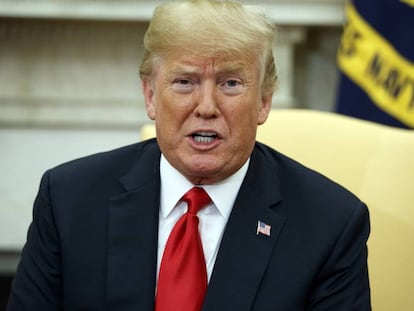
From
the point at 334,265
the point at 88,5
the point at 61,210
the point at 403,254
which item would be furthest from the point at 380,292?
the point at 88,5

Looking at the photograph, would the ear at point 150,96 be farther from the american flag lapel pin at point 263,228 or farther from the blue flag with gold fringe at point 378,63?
the blue flag with gold fringe at point 378,63

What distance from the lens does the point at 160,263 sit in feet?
6.43

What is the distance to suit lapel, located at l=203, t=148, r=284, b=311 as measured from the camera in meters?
1.90

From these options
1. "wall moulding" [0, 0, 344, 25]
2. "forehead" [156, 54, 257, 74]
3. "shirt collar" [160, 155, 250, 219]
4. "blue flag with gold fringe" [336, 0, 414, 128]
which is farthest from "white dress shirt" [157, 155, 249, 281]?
"wall moulding" [0, 0, 344, 25]

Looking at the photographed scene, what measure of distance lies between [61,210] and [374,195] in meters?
0.75

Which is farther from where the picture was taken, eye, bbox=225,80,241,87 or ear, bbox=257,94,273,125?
ear, bbox=257,94,273,125

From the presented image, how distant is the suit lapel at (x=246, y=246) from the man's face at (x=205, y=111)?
10 cm

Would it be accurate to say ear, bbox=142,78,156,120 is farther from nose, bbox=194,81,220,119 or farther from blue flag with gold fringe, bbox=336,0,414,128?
blue flag with gold fringe, bbox=336,0,414,128

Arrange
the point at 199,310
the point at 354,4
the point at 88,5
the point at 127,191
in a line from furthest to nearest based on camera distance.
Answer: the point at 88,5, the point at 354,4, the point at 127,191, the point at 199,310

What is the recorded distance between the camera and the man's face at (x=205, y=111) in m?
1.87

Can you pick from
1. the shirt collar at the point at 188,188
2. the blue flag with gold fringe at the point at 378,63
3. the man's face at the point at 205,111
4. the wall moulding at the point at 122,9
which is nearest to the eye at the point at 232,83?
the man's face at the point at 205,111

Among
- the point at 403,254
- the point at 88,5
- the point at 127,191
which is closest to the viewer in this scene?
the point at 127,191

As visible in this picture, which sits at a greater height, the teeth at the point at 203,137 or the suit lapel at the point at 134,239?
the teeth at the point at 203,137

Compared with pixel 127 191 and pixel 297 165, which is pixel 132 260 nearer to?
pixel 127 191
